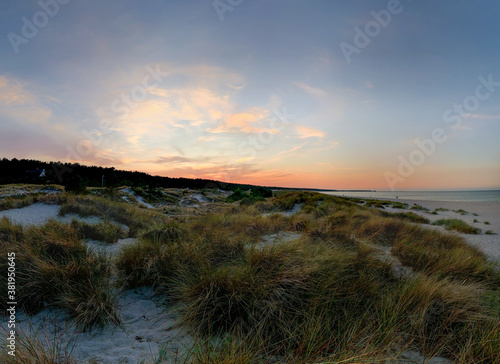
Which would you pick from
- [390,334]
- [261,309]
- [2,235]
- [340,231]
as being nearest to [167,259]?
[261,309]

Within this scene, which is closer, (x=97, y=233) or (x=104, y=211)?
(x=97, y=233)

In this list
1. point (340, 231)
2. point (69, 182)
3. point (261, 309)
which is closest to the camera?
point (261, 309)

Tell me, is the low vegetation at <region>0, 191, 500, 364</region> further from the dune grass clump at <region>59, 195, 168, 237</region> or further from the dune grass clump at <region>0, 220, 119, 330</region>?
the dune grass clump at <region>59, 195, 168, 237</region>

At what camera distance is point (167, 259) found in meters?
4.01

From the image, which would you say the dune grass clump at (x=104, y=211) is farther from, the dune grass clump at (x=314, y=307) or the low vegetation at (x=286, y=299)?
the dune grass clump at (x=314, y=307)

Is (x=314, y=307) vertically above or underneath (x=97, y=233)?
above

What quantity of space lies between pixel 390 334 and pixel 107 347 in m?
2.70

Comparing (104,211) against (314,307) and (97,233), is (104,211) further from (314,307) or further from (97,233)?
(314,307)

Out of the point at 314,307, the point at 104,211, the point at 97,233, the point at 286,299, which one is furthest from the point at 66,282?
the point at 104,211

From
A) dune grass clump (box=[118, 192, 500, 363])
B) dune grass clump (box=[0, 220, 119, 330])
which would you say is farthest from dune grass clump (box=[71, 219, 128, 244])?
dune grass clump (box=[118, 192, 500, 363])

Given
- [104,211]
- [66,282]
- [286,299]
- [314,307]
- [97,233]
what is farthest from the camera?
[104,211]

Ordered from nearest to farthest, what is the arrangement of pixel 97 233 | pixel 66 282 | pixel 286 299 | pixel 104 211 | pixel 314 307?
pixel 314 307
pixel 286 299
pixel 66 282
pixel 97 233
pixel 104 211

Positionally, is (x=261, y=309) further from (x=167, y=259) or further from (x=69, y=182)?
(x=69, y=182)

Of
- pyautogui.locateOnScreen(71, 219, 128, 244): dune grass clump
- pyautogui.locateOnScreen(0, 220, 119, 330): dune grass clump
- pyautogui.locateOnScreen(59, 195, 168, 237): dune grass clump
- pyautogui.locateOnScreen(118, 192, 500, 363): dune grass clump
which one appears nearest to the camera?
pyautogui.locateOnScreen(118, 192, 500, 363): dune grass clump
